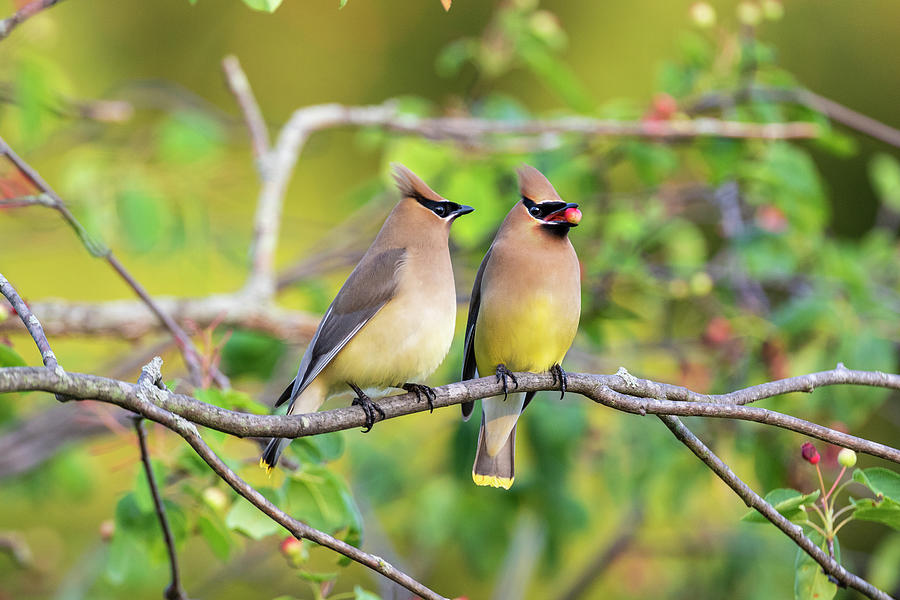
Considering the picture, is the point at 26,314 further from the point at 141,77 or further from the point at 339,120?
the point at 141,77

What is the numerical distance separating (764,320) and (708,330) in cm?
23

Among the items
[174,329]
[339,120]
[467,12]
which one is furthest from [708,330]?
[467,12]

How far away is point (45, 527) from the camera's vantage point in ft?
21.9

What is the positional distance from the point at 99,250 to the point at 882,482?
176 cm

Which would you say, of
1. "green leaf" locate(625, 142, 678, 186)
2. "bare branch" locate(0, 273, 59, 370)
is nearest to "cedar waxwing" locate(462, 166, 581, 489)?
"green leaf" locate(625, 142, 678, 186)

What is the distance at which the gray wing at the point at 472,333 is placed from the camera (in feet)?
10.4

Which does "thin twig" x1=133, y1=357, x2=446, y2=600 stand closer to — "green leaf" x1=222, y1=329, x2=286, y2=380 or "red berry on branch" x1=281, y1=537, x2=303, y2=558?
"red berry on branch" x1=281, y1=537, x2=303, y2=558

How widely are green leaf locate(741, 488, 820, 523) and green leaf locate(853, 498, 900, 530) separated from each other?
0.10 meters

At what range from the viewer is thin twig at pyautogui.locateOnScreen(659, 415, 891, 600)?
204 centimetres

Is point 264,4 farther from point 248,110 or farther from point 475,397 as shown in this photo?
point 248,110

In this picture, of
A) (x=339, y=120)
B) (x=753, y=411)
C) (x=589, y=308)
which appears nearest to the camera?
(x=753, y=411)

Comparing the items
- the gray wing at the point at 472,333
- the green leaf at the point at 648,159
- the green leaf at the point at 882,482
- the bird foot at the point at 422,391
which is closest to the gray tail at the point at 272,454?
the bird foot at the point at 422,391

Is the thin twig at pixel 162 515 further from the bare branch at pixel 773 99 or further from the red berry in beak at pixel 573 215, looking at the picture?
the bare branch at pixel 773 99

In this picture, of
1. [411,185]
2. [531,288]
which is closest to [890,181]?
[531,288]
